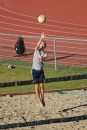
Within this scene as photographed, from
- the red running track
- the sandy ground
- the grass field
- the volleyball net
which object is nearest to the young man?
the sandy ground

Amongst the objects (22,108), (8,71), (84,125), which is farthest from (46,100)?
(8,71)

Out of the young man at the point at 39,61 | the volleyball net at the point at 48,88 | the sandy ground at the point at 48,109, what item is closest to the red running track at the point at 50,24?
the volleyball net at the point at 48,88

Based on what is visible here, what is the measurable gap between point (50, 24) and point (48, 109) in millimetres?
13591

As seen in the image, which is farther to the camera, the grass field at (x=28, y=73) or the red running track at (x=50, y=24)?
the red running track at (x=50, y=24)

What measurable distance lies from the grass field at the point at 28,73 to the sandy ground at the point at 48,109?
2.98ft

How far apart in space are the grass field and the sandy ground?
0.91 m

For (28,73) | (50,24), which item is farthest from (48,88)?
(50,24)

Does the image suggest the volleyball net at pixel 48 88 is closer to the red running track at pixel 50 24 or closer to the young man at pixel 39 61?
the red running track at pixel 50 24

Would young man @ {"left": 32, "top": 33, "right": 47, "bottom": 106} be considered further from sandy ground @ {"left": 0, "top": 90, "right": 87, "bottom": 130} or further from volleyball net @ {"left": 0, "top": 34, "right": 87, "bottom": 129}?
volleyball net @ {"left": 0, "top": 34, "right": 87, "bottom": 129}

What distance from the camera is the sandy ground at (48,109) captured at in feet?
34.7

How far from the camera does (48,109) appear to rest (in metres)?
11.9

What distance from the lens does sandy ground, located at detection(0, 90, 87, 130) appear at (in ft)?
34.7

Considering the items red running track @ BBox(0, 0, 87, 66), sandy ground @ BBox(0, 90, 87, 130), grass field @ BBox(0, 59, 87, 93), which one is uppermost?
red running track @ BBox(0, 0, 87, 66)

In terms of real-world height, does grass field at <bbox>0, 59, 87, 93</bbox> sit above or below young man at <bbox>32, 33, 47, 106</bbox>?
below
